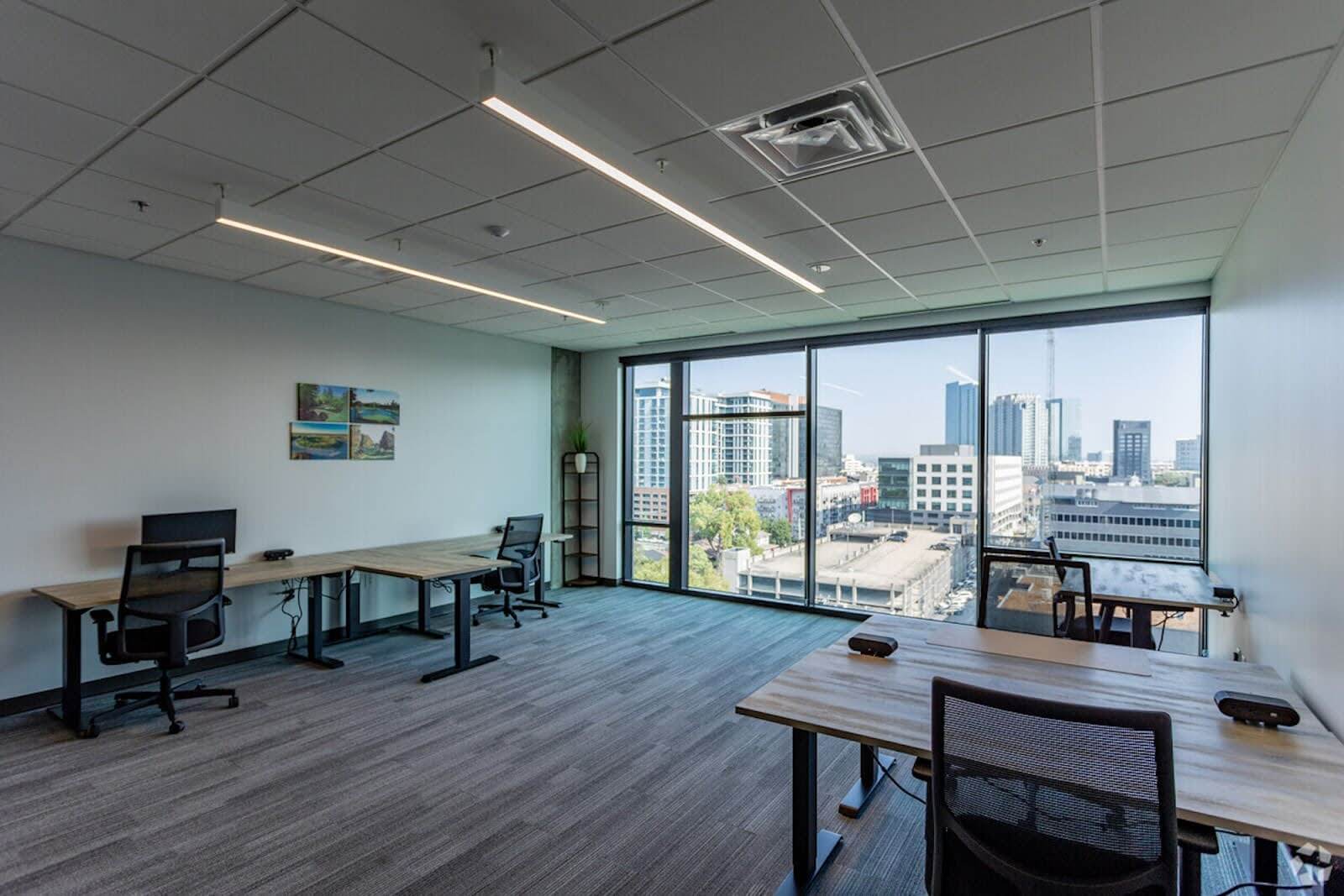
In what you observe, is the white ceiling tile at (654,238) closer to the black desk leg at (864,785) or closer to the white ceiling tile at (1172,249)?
the white ceiling tile at (1172,249)

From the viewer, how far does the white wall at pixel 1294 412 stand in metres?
2.00

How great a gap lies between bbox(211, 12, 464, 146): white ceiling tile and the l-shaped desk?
2808mm

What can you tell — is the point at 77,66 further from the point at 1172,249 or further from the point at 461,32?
the point at 1172,249

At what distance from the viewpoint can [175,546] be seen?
11.5ft

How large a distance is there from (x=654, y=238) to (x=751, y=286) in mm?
1215

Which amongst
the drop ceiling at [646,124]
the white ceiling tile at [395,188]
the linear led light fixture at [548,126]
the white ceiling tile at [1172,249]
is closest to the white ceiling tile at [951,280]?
the drop ceiling at [646,124]

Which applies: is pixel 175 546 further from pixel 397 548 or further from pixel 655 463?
pixel 655 463

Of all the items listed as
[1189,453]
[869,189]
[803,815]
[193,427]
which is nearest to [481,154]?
[869,189]

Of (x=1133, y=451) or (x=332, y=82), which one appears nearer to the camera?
(x=332, y=82)

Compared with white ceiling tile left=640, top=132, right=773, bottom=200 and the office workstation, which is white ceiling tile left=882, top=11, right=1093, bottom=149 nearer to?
the office workstation

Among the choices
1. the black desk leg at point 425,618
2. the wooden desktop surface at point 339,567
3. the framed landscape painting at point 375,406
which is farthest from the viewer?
the framed landscape painting at point 375,406

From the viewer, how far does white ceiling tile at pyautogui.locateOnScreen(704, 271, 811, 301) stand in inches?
175

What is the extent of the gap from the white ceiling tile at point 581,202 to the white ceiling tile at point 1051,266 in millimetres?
2428

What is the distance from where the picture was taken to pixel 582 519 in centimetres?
771
